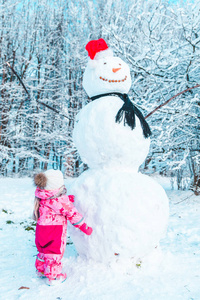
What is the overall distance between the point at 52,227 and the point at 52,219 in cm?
7

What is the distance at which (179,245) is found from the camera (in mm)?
3221

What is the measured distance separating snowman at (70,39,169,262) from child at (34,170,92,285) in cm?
16

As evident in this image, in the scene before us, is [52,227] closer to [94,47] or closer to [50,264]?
[50,264]

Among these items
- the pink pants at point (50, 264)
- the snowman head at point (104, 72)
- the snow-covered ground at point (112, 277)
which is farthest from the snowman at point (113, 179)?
the pink pants at point (50, 264)

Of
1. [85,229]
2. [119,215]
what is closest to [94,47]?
[119,215]

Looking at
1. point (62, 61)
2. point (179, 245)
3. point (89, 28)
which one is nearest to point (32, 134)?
point (62, 61)

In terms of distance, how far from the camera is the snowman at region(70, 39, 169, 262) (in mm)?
2139

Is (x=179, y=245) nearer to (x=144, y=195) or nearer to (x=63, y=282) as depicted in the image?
(x=144, y=195)

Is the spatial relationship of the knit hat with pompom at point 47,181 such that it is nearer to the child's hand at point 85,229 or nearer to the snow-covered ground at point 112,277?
the child's hand at point 85,229

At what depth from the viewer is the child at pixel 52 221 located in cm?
212

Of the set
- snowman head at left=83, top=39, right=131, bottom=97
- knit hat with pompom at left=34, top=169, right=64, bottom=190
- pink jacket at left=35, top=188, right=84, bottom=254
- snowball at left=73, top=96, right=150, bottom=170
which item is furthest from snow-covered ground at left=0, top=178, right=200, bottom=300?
snowman head at left=83, top=39, right=131, bottom=97

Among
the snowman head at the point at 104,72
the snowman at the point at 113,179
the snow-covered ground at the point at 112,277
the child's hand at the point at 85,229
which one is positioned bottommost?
the snow-covered ground at the point at 112,277

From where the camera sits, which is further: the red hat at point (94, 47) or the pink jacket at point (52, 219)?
the red hat at point (94, 47)

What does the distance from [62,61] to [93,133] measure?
38.6 feet
